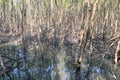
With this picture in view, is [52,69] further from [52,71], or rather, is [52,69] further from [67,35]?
[67,35]

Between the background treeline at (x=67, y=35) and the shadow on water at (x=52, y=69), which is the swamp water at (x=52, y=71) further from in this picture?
the background treeline at (x=67, y=35)

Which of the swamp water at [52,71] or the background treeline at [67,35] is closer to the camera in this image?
the swamp water at [52,71]

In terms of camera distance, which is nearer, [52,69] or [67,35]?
[52,69]

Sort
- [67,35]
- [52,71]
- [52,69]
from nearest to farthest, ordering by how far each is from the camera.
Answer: [52,71] < [52,69] < [67,35]

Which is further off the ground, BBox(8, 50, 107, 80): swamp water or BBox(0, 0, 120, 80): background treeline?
BBox(0, 0, 120, 80): background treeline

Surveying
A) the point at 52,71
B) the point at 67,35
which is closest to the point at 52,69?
the point at 52,71

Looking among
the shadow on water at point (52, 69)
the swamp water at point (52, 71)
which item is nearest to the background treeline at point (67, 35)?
the shadow on water at point (52, 69)

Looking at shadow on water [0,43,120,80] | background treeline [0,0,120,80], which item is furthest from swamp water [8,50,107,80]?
background treeline [0,0,120,80]

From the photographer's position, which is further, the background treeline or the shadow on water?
the background treeline

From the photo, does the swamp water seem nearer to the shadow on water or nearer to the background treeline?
the shadow on water

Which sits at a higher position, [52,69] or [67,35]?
[67,35]

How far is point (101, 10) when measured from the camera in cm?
1758

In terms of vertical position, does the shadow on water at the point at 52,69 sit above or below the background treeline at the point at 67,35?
below

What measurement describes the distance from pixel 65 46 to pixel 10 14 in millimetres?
11157
